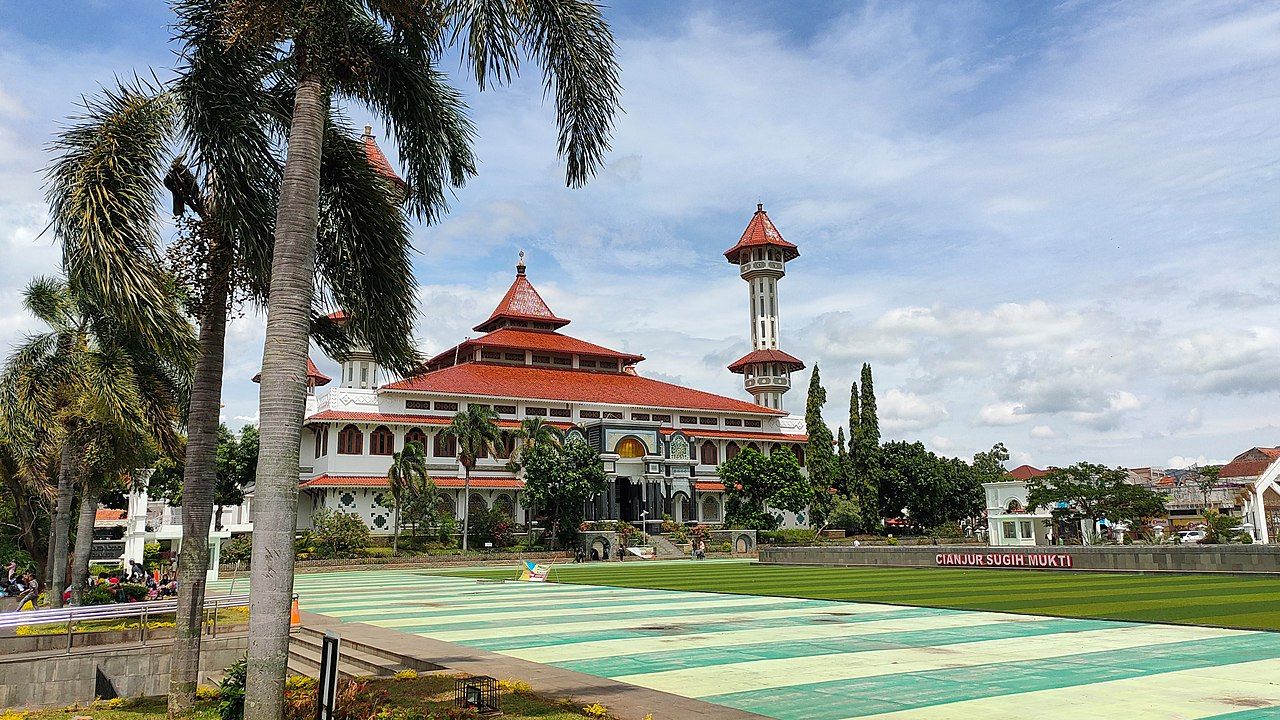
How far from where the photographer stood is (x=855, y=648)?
41.8ft

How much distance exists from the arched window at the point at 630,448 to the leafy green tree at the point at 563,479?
6206 millimetres

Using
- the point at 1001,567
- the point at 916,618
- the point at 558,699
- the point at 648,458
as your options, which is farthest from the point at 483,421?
the point at 558,699

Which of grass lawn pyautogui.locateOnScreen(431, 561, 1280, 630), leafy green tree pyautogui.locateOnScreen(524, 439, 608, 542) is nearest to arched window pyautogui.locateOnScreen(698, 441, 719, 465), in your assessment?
leafy green tree pyautogui.locateOnScreen(524, 439, 608, 542)

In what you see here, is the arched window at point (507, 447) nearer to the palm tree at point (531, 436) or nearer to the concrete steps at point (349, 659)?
the palm tree at point (531, 436)

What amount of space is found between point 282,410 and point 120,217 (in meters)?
2.84

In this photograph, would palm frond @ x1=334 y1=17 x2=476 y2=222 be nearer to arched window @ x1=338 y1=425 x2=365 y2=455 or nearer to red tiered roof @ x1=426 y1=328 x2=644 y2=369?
arched window @ x1=338 y1=425 x2=365 y2=455

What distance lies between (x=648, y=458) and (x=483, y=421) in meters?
13.9

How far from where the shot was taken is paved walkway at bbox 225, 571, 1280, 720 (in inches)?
342

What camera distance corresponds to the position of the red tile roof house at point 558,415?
57.3 meters

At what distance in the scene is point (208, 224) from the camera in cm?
1069

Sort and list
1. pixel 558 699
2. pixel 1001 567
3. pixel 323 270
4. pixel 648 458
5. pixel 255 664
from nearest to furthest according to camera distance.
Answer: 1. pixel 255 664
2. pixel 558 699
3. pixel 323 270
4. pixel 1001 567
5. pixel 648 458

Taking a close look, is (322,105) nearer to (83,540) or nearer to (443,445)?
(83,540)

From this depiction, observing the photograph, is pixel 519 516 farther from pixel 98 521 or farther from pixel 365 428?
pixel 98 521

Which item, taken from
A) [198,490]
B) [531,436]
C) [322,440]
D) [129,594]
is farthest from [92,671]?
[322,440]
